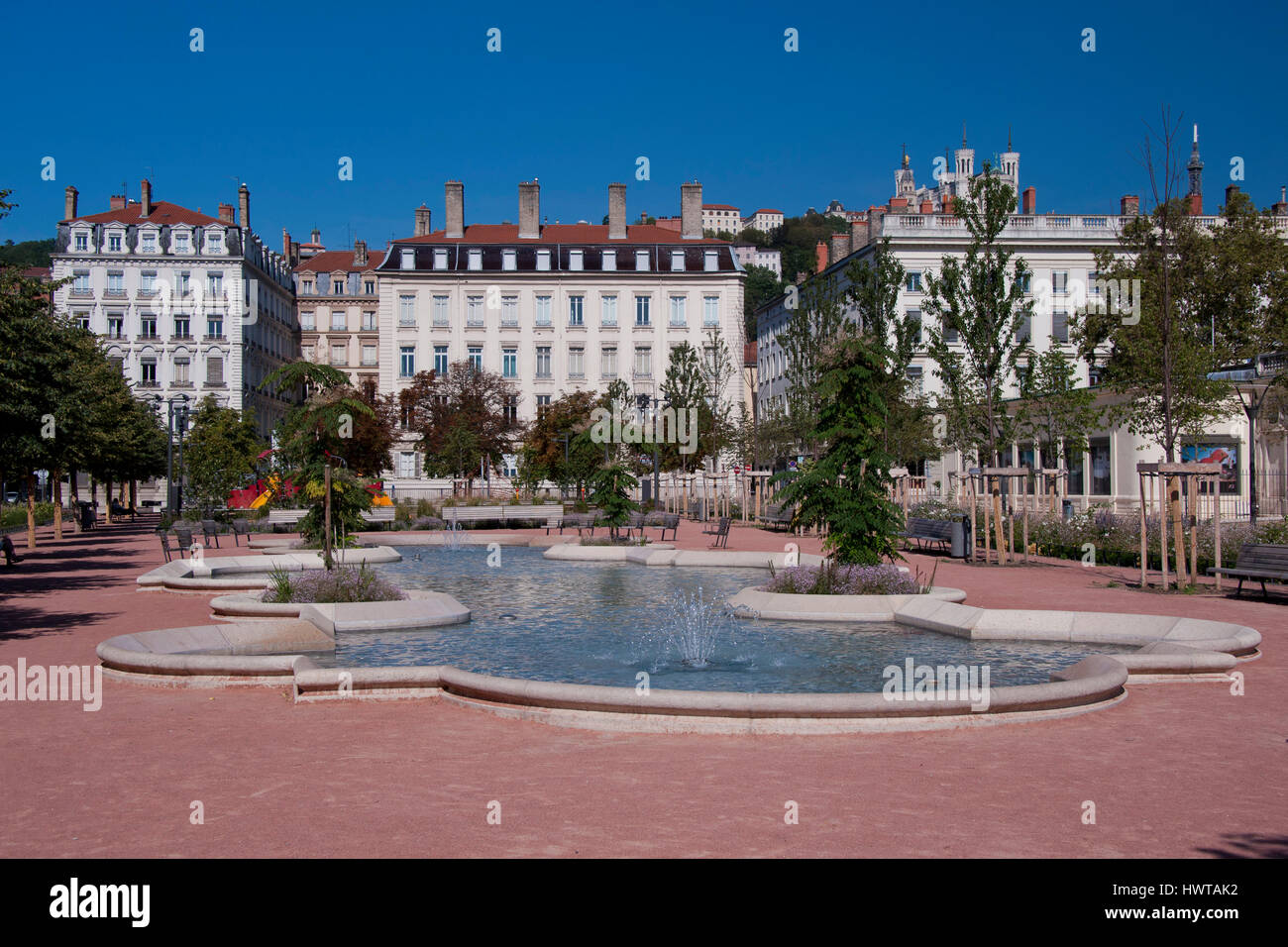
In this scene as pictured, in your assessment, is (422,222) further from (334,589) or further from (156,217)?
(334,589)

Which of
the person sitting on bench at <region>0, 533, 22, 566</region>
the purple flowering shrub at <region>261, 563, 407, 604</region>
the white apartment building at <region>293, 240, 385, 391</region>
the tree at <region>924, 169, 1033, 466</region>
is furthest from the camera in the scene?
the white apartment building at <region>293, 240, 385, 391</region>

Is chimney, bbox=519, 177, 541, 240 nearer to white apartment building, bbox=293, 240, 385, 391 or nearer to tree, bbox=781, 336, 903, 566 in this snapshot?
white apartment building, bbox=293, 240, 385, 391

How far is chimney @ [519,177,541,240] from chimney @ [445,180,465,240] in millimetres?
4098

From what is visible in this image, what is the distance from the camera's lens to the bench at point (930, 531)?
27.4m

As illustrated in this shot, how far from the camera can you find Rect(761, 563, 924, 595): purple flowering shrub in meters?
15.7

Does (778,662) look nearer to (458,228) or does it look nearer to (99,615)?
(99,615)

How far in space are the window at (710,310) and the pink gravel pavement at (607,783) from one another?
62697 millimetres

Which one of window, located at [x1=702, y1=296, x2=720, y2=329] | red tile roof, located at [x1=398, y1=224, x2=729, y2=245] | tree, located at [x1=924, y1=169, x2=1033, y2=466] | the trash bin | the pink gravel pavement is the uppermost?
red tile roof, located at [x1=398, y1=224, x2=729, y2=245]

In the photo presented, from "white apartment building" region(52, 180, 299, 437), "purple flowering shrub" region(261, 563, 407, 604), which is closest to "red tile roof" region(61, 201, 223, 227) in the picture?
"white apartment building" region(52, 180, 299, 437)

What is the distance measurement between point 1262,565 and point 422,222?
236ft

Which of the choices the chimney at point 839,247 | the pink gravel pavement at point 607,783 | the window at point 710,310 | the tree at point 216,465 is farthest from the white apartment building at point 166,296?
the pink gravel pavement at point 607,783

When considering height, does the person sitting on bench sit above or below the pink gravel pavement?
above

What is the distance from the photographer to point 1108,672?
9898mm

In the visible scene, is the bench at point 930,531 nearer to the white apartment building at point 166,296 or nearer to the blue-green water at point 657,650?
the blue-green water at point 657,650
